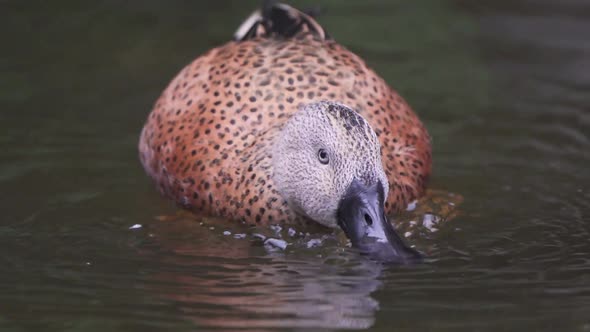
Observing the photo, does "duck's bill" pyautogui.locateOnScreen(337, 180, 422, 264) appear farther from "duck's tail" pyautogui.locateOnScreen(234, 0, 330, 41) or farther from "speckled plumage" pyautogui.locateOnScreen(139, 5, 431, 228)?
"duck's tail" pyautogui.locateOnScreen(234, 0, 330, 41)

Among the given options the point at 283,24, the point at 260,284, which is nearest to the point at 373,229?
the point at 260,284

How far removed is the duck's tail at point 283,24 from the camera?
7.09 meters

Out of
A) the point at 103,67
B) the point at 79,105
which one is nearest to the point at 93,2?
the point at 103,67

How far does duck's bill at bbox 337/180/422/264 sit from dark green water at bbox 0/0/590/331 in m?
0.09

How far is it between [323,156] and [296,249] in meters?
0.50

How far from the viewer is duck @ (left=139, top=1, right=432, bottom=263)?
18.0 ft

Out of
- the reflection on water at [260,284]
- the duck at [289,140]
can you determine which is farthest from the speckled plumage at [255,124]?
the reflection on water at [260,284]

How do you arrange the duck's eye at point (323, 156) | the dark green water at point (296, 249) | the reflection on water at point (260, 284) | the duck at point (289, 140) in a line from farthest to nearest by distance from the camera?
the duck's eye at point (323, 156), the duck at point (289, 140), the dark green water at point (296, 249), the reflection on water at point (260, 284)

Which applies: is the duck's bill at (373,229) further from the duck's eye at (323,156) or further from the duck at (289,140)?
the duck's eye at (323,156)

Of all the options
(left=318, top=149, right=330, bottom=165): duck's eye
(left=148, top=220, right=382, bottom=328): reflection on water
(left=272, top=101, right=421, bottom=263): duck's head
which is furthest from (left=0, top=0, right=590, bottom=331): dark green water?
(left=318, top=149, right=330, bottom=165): duck's eye

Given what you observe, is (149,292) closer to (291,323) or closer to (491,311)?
(291,323)

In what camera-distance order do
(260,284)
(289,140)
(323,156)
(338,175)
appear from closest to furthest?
(260,284)
(338,175)
(323,156)
(289,140)

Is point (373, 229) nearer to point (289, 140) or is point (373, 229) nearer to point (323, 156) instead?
point (323, 156)

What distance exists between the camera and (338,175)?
5.54m
